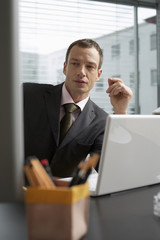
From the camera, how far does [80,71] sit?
6.47 ft

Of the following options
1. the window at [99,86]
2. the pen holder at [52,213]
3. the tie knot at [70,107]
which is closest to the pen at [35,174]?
the pen holder at [52,213]

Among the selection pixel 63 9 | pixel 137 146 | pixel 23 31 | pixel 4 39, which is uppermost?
pixel 63 9

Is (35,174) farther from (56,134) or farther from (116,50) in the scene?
(116,50)

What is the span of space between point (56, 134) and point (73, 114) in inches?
7.8

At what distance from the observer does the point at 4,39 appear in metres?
0.52

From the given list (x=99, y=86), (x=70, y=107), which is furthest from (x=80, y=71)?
(x=99, y=86)

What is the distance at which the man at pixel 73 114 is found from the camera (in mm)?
1806

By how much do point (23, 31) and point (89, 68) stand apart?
5.52ft

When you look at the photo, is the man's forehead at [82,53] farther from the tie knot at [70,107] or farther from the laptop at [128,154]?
the laptop at [128,154]

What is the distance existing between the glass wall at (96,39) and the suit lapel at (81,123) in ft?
5.14

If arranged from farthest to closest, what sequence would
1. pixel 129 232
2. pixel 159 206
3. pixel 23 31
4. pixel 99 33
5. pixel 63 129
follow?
pixel 99 33 < pixel 23 31 < pixel 63 129 < pixel 159 206 < pixel 129 232

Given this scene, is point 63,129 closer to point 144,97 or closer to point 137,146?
point 137,146

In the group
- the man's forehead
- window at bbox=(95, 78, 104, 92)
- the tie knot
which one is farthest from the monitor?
window at bbox=(95, 78, 104, 92)

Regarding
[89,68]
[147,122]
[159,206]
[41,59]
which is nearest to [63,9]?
[41,59]
